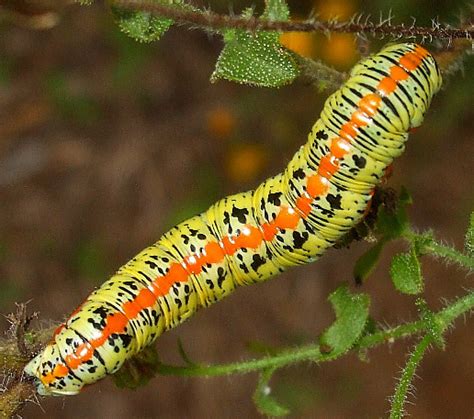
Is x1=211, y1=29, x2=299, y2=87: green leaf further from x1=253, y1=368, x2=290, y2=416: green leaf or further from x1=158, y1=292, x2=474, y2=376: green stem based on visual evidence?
x1=253, y1=368, x2=290, y2=416: green leaf

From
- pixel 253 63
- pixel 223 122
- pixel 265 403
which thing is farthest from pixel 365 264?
pixel 223 122

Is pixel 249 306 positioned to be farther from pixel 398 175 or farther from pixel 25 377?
pixel 25 377

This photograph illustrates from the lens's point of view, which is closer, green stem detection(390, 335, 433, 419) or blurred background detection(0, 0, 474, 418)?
green stem detection(390, 335, 433, 419)

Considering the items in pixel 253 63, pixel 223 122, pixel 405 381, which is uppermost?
pixel 253 63

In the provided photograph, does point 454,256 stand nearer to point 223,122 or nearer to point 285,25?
point 285,25

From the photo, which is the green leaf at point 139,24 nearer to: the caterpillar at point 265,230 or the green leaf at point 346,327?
the caterpillar at point 265,230

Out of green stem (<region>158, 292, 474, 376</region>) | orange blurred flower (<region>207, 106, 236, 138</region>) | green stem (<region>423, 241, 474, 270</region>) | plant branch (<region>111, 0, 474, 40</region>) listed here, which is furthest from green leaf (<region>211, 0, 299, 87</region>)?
orange blurred flower (<region>207, 106, 236, 138</region>)

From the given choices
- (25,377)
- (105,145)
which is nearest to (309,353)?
(25,377)

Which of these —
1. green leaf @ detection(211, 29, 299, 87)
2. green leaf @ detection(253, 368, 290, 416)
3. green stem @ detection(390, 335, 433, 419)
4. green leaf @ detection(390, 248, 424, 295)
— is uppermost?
green leaf @ detection(211, 29, 299, 87)
